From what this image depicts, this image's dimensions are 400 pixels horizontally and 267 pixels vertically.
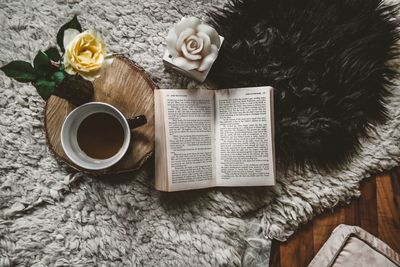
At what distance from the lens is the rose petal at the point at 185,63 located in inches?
31.2

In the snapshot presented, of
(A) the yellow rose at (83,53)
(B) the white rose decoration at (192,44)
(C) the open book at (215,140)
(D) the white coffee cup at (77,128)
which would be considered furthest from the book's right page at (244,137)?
(A) the yellow rose at (83,53)

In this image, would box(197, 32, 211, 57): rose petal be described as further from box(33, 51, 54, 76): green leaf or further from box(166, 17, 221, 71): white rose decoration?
box(33, 51, 54, 76): green leaf

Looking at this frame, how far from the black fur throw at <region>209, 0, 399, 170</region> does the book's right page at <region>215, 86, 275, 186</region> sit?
1.4 inches

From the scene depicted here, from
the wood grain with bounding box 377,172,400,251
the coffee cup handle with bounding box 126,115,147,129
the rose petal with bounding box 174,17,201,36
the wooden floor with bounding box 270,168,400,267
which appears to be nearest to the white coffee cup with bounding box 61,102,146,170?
the coffee cup handle with bounding box 126,115,147,129

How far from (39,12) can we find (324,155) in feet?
2.63

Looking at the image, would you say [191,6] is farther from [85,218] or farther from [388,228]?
[388,228]

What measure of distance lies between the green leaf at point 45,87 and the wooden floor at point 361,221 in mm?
638

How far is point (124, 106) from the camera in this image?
2.64ft

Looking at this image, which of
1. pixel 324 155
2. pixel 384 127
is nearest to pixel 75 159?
pixel 324 155

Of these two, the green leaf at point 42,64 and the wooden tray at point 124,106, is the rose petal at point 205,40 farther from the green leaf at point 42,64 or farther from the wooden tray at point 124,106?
the green leaf at point 42,64

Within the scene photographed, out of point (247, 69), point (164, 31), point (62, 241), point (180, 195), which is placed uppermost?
point (164, 31)

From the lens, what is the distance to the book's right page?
2.81 feet

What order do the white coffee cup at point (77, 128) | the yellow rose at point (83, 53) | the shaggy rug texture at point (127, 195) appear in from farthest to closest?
the shaggy rug texture at point (127, 195), the white coffee cup at point (77, 128), the yellow rose at point (83, 53)

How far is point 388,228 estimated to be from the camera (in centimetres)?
92
